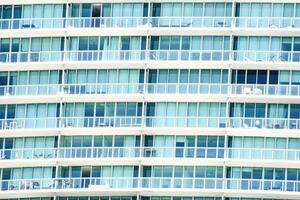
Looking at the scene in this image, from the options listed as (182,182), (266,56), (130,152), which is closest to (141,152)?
(130,152)

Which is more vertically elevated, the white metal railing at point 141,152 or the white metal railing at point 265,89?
the white metal railing at point 265,89

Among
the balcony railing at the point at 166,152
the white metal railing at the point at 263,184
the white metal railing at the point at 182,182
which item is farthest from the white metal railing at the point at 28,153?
the white metal railing at the point at 263,184

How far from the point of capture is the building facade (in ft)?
447

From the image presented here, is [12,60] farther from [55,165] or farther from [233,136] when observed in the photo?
[233,136]

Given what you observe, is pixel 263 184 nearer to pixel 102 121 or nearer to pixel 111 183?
pixel 111 183

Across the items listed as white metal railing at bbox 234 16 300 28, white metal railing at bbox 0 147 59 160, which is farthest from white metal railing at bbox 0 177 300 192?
white metal railing at bbox 234 16 300 28

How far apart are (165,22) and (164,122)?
10024mm

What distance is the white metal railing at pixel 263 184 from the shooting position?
135250 millimetres

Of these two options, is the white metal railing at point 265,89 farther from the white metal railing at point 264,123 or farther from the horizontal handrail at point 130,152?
the horizontal handrail at point 130,152

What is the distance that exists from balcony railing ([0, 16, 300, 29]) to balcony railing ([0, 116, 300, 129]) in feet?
30.1

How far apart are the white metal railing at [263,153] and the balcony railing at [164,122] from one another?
7.22 ft

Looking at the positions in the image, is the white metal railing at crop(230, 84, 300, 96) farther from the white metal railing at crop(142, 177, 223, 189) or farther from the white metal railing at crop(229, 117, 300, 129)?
the white metal railing at crop(142, 177, 223, 189)

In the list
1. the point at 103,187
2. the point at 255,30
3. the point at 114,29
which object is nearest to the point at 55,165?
the point at 103,187

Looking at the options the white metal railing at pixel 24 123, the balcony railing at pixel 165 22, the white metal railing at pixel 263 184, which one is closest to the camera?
the white metal railing at pixel 263 184
